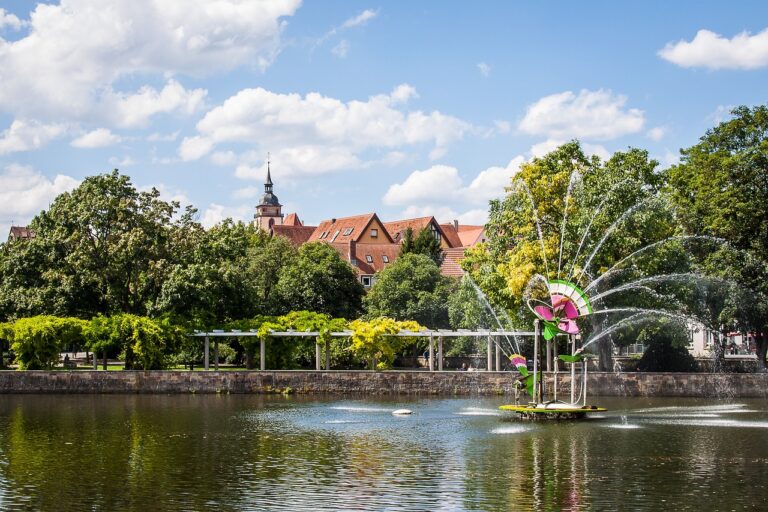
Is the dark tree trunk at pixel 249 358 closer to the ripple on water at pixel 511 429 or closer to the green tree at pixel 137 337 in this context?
the green tree at pixel 137 337

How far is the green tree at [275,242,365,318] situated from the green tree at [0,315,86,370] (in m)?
29.1

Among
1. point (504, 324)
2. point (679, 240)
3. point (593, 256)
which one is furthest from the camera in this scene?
point (504, 324)

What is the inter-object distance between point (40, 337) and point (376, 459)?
1656 inches

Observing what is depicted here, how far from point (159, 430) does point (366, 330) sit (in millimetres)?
29236

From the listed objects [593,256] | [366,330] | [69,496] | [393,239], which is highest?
[393,239]

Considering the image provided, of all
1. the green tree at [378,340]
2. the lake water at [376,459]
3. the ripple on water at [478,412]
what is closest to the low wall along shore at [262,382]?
the green tree at [378,340]

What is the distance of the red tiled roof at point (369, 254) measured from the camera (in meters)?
145

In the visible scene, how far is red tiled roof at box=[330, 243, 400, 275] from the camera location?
145 metres

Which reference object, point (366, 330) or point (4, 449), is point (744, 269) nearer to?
point (366, 330)

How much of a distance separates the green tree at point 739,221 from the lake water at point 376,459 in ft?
55.3

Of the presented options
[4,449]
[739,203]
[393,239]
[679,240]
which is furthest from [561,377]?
[393,239]

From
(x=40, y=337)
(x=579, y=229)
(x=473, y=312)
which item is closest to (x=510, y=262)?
(x=579, y=229)

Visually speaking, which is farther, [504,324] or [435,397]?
[504,324]

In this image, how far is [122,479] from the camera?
3241 cm
